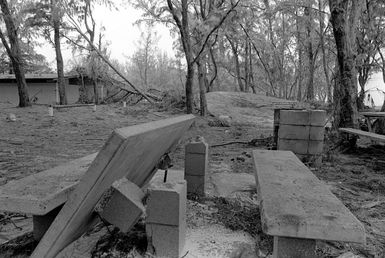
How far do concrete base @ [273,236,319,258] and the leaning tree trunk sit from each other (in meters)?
6.69

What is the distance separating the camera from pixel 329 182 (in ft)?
18.2

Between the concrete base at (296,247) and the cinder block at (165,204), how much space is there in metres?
0.74

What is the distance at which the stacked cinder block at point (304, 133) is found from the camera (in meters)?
6.39

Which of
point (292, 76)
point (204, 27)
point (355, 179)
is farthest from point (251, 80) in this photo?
point (355, 179)

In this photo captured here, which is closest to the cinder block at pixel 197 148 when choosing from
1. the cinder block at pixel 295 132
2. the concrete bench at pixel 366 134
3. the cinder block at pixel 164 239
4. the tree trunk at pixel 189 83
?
the cinder block at pixel 164 239

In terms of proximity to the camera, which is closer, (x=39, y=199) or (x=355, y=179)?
(x=39, y=199)

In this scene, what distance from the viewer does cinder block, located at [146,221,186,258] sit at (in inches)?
101

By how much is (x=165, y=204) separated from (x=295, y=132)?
4.50 metres

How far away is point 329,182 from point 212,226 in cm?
293

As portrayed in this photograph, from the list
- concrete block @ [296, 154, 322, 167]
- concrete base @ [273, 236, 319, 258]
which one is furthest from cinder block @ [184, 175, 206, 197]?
concrete block @ [296, 154, 322, 167]

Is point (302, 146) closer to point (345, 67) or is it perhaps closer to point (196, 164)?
point (345, 67)

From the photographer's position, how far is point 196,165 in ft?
14.0

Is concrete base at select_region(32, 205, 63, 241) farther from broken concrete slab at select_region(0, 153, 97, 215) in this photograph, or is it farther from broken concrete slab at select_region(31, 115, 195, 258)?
broken concrete slab at select_region(31, 115, 195, 258)

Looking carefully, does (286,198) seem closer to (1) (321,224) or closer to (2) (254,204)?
(1) (321,224)
